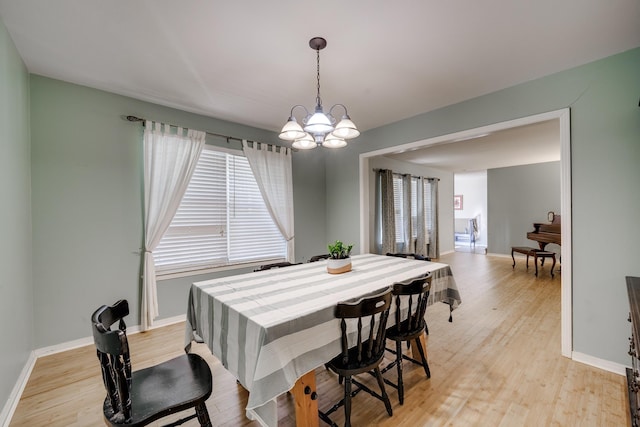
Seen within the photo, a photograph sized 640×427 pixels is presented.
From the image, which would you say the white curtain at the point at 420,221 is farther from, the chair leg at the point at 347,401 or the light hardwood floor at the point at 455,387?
the chair leg at the point at 347,401

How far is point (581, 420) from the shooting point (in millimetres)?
1785

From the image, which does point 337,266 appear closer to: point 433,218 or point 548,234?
point 548,234

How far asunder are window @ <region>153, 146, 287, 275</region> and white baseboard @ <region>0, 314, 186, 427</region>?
636mm

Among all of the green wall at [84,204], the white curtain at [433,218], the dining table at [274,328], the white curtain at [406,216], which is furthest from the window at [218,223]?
the white curtain at [433,218]

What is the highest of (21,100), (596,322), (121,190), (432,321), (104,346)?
(21,100)

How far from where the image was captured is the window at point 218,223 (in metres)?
3.46

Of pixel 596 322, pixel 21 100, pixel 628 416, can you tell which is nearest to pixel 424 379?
pixel 628 416

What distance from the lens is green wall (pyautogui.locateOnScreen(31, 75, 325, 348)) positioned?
2.67 m

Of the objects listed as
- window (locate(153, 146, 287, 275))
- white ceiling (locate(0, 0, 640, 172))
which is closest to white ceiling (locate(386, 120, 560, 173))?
white ceiling (locate(0, 0, 640, 172))

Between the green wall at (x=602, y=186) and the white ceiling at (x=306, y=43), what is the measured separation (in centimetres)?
22

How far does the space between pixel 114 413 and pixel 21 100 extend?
108 inches

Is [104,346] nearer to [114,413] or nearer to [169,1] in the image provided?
[114,413]

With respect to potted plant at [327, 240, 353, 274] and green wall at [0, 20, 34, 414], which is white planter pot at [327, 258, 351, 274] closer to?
potted plant at [327, 240, 353, 274]

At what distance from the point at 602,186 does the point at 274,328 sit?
3048mm
